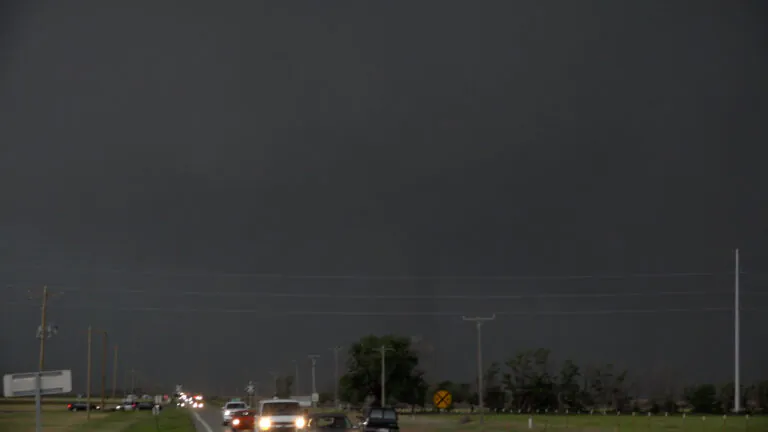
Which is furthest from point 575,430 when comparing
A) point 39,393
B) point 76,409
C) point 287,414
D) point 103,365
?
point 76,409

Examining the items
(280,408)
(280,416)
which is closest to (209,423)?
(280,408)

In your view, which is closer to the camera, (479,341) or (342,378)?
(479,341)

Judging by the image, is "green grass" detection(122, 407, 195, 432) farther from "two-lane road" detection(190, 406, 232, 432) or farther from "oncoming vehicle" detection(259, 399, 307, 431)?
"oncoming vehicle" detection(259, 399, 307, 431)

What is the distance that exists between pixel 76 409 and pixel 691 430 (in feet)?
341

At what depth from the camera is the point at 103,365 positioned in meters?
151

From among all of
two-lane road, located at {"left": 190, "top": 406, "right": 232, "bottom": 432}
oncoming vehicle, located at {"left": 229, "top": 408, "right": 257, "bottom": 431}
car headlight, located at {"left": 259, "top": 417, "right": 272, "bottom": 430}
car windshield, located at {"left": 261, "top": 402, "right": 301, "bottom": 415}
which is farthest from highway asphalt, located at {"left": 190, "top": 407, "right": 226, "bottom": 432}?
car headlight, located at {"left": 259, "top": 417, "right": 272, "bottom": 430}

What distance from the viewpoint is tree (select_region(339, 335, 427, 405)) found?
18275 cm

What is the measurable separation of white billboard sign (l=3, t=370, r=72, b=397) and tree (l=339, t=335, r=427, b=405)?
14863 cm

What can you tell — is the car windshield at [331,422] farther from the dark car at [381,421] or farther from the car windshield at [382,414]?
the car windshield at [382,414]

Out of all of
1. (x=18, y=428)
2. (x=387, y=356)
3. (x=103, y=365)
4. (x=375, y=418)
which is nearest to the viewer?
(x=375, y=418)

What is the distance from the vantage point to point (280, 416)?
47.4 meters

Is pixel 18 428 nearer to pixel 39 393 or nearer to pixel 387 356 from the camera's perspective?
pixel 39 393

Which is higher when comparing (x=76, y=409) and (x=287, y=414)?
(x=287, y=414)

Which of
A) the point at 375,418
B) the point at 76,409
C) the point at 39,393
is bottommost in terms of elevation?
the point at 76,409
